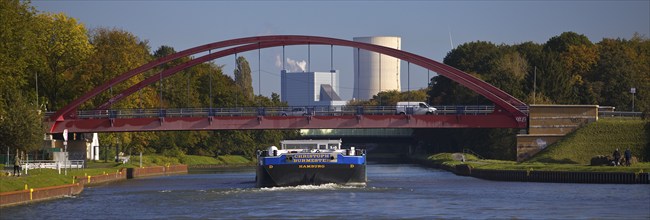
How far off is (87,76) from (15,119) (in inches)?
1299

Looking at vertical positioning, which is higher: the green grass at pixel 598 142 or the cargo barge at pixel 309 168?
the green grass at pixel 598 142

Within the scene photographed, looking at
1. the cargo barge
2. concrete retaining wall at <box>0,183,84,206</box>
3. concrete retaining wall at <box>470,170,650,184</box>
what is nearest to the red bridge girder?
concrete retaining wall at <box>470,170,650,184</box>

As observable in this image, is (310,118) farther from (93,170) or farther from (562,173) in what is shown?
(562,173)

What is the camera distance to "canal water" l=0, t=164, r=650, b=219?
6462 centimetres

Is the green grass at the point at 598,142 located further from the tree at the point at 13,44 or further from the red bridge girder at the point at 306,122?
the tree at the point at 13,44

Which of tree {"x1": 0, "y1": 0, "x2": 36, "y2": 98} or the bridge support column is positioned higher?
tree {"x1": 0, "y1": 0, "x2": 36, "y2": 98}

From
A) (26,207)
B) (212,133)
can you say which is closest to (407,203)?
(26,207)

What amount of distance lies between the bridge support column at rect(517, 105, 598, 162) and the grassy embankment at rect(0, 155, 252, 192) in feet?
116

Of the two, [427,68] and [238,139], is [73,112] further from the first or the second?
[238,139]

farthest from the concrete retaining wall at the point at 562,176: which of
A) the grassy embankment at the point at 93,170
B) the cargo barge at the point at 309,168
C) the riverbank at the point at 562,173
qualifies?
the grassy embankment at the point at 93,170

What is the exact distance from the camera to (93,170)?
113 meters

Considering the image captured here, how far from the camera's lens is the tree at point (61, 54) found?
137 m

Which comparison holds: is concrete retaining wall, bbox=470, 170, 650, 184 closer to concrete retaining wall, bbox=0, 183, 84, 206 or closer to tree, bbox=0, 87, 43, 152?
concrete retaining wall, bbox=0, 183, 84, 206

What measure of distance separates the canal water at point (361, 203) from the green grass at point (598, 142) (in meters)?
17.9
